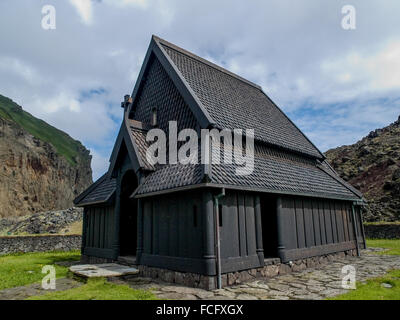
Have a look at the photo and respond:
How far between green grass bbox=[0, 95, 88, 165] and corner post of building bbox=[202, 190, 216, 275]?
66.9m

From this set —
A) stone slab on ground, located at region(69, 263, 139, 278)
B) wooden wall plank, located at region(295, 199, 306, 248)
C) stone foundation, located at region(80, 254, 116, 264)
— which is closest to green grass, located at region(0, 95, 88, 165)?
stone foundation, located at region(80, 254, 116, 264)

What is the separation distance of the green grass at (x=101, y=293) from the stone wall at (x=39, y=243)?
42.7ft

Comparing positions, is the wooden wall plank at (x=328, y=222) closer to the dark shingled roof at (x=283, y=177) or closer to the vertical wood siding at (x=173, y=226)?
the dark shingled roof at (x=283, y=177)

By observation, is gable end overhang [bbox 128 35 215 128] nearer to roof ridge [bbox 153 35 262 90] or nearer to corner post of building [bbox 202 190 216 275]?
roof ridge [bbox 153 35 262 90]

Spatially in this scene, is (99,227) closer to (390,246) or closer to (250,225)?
(250,225)

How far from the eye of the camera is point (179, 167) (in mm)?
9133

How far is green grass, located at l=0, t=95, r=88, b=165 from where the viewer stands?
6981cm

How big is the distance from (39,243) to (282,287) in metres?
16.6

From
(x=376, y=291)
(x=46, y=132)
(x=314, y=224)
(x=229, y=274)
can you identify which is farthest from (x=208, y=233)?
(x=46, y=132)

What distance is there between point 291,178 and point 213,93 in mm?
4611

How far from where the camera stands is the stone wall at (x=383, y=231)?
2189cm

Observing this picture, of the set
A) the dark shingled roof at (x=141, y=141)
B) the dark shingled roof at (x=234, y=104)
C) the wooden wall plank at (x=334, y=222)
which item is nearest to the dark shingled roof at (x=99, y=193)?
the dark shingled roof at (x=141, y=141)

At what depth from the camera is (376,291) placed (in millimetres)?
6645

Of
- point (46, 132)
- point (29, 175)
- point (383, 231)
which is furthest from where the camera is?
point (46, 132)
